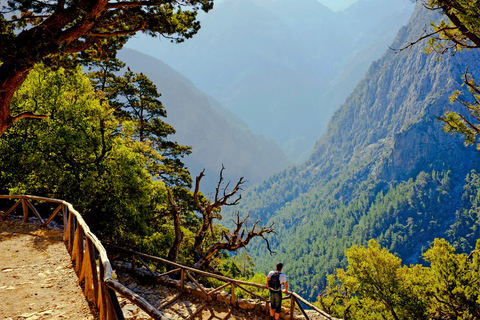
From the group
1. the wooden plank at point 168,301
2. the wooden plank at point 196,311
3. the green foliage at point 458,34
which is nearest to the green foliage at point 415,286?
the green foliage at point 458,34

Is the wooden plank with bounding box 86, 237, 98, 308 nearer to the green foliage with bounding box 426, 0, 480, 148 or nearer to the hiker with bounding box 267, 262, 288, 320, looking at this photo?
the hiker with bounding box 267, 262, 288, 320

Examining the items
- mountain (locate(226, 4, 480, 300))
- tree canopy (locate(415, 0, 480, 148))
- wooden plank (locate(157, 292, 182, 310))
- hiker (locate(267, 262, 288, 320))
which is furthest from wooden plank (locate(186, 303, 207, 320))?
mountain (locate(226, 4, 480, 300))

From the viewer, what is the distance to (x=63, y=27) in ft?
25.5

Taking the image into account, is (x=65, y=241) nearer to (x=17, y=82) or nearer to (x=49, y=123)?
(x=17, y=82)

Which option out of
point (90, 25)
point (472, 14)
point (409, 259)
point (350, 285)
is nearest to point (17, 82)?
point (90, 25)

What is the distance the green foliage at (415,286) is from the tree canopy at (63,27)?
18.4 meters

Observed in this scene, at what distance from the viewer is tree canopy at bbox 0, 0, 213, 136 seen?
279 inches

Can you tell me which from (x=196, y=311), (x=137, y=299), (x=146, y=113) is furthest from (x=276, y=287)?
(x=146, y=113)

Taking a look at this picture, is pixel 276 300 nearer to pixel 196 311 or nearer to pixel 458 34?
pixel 196 311

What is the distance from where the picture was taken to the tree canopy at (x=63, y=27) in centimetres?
708

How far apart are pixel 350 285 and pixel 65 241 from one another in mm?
22704

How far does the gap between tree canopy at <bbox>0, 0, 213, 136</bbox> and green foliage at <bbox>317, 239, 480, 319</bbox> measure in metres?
18.4

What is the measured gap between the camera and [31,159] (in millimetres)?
11734

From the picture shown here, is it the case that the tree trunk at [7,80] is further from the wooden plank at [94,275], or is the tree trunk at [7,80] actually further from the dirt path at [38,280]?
the wooden plank at [94,275]
